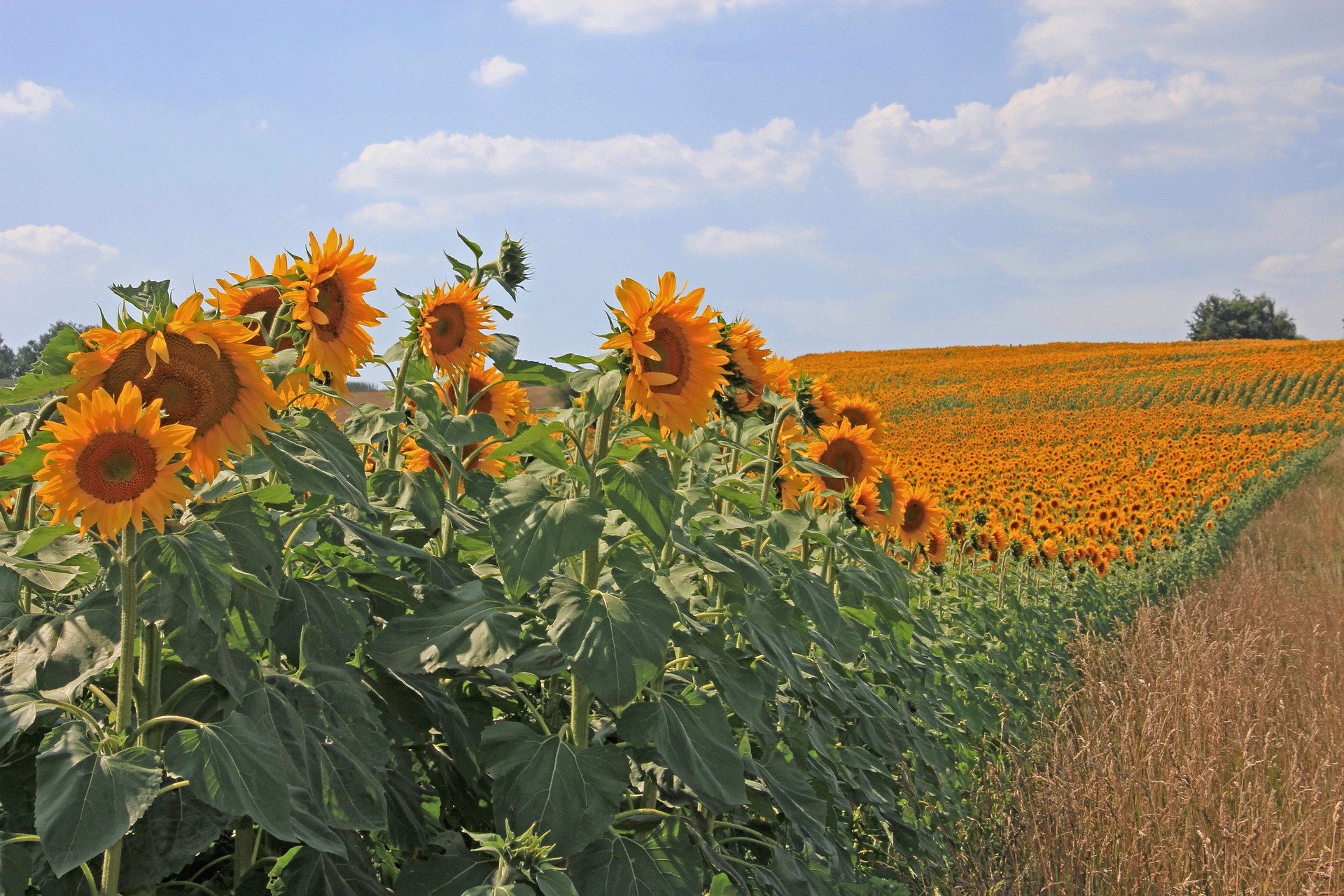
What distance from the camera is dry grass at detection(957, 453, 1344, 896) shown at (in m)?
3.59

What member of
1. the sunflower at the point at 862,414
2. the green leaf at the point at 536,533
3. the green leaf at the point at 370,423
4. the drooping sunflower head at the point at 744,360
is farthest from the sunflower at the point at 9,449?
the sunflower at the point at 862,414

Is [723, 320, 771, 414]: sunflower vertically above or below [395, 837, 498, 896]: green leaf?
above

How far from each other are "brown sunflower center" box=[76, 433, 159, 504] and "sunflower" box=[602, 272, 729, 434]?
2.74 ft

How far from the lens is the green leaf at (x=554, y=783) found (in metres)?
1.96

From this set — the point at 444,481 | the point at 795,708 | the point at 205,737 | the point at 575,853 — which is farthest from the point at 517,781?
the point at 795,708

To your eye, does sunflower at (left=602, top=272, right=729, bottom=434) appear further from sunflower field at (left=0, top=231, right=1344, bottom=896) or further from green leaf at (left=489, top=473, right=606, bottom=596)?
green leaf at (left=489, top=473, right=606, bottom=596)

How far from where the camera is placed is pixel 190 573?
1553mm

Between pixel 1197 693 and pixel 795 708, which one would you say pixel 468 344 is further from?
pixel 1197 693

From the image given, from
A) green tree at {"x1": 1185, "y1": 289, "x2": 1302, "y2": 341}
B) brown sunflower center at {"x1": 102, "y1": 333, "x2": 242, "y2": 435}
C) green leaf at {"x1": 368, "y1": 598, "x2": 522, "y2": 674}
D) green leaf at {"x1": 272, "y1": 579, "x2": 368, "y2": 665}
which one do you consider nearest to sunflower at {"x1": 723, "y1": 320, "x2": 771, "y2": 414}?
green leaf at {"x1": 368, "y1": 598, "x2": 522, "y2": 674}

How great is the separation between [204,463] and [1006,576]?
665 centimetres

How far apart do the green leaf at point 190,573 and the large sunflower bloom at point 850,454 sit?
83.2 inches

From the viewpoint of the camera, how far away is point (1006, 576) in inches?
298

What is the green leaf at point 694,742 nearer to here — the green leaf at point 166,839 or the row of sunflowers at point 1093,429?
the green leaf at point 166,839

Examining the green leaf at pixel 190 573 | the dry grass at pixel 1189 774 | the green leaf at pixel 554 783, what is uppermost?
the green leaf at pixel 190 573
